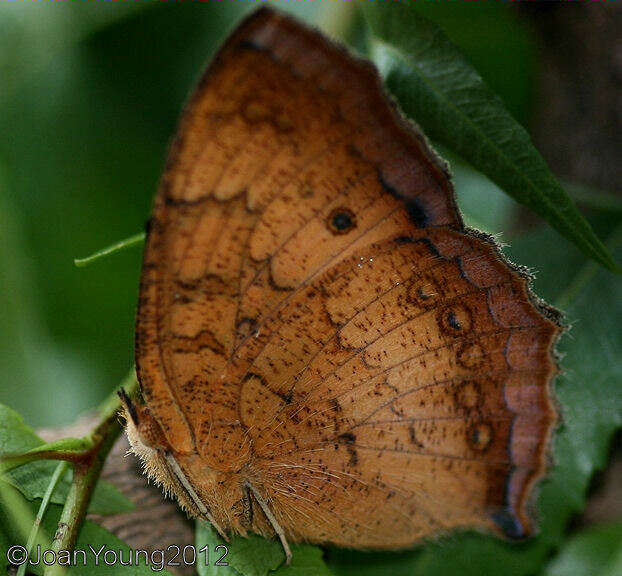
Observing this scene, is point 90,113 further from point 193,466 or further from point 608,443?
point 608,443

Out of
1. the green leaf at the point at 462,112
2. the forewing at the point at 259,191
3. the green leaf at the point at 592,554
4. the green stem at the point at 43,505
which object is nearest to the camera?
the forewing at the point at 259,191

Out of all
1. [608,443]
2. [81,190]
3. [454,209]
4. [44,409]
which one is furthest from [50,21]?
[608,443]

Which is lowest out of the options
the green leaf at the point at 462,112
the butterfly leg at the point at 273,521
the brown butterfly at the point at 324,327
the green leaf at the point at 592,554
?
the green leaf at the point at 592,554

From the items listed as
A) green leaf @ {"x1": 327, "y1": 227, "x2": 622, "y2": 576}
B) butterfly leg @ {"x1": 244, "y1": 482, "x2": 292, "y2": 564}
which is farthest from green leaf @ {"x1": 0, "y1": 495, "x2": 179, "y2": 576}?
green leaf @ {"x1": 327, "y1": 227, "x2": 622, "y2": 576}

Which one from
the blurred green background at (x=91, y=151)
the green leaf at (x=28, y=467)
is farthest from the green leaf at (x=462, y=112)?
the green leaf at (x=28, y=467)

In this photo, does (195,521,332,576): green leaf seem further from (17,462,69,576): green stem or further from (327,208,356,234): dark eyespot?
(327,208,356,234): dark eyespot

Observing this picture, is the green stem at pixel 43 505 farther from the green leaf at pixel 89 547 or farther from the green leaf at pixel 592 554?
the green leaf at pixel 592 554
